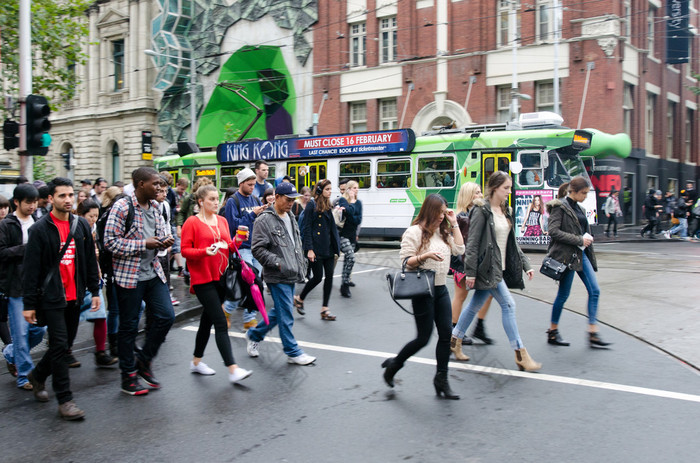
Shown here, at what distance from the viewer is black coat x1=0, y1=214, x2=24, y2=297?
218 inches

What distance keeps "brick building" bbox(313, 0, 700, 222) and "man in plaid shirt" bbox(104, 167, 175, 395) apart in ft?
63.5

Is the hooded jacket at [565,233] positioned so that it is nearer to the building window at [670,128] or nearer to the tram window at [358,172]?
the tram window at [358,172]

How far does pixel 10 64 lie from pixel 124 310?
71.8ft

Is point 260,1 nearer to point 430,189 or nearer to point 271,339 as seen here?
point 430,189

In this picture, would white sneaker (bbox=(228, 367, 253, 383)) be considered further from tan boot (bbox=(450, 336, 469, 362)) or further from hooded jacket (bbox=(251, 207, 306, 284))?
tan boot (bbox=(450, 336, 469, 362))

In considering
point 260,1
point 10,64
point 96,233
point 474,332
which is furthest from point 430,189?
point 260,1

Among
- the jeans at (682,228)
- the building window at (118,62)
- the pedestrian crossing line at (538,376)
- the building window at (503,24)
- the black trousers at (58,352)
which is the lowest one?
the pedestrian crossing line at (538,376)

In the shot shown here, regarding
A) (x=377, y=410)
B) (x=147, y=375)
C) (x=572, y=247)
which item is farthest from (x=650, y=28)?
(x=147, y=375)

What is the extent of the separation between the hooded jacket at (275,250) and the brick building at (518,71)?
60.1 ft

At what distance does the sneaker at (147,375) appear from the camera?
5633mm

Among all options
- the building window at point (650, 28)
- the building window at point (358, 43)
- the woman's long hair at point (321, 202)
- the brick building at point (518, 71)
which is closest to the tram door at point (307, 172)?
the brick building at point (518, 71)

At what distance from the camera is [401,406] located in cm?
509

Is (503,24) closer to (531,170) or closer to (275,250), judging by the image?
(531,170)

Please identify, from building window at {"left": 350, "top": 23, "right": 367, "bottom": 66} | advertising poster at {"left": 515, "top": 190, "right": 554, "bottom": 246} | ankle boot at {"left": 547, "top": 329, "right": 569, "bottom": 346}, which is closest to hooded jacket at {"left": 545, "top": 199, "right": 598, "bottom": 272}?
ankle boot at {"left": 547, "top": 329, "right": 569, "bottom": 346}
